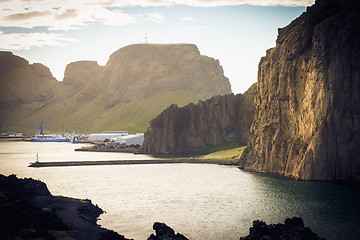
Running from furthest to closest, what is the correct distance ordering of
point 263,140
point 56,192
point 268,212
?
1. point 263,140
2. point 56,192
3. point 268,212

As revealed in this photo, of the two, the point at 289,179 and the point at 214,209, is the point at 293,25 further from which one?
the point at 214,209

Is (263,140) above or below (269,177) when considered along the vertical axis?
above

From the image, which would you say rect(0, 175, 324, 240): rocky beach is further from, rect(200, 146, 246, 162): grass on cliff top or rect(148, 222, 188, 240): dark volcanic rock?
rect(200, 146, 246, 162): grass on cliff top

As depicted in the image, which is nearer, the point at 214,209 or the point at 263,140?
the point at 214,209

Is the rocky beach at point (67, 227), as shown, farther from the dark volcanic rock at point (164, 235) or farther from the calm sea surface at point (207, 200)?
the calm sea surface at point (207, 200)

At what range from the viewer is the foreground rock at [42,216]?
5703 cm

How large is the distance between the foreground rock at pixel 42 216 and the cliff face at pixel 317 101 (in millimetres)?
63160

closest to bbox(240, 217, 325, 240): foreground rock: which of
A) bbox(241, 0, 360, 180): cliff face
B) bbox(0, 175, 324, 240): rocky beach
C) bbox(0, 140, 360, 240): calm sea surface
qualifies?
bbox(0, 175, 324, 240): rocky beach

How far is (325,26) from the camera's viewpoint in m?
121

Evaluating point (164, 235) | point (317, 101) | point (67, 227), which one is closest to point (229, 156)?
point (317, 101)

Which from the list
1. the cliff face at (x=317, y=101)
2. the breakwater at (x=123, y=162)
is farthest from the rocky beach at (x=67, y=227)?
the breakwater at (x=123, y=162)

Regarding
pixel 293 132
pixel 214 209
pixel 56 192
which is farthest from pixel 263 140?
pixel 56 192

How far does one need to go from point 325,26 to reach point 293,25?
1314 inches

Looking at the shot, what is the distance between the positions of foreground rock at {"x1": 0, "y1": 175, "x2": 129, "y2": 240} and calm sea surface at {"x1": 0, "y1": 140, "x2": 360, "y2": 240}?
16.6ft
